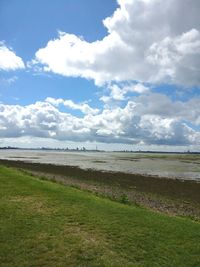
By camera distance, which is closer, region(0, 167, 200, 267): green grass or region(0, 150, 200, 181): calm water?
region(0, 167, 200, 267): green grass

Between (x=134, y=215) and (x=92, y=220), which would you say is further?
(x=134, y=215)

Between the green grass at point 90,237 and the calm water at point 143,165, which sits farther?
the calm water at point 143,165

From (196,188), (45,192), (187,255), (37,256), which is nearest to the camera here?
(37,256)

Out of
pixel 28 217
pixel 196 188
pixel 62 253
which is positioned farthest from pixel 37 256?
pixel 196 188

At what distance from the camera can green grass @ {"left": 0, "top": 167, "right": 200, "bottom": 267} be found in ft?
24.2

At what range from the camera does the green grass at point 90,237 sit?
7.36m

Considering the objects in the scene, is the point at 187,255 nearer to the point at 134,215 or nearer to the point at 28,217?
the point at 134,215

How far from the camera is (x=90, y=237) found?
8.91 meters

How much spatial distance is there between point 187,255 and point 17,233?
4594 mm

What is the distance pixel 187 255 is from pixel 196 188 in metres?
24.4

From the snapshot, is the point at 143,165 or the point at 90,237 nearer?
the point at 90,237

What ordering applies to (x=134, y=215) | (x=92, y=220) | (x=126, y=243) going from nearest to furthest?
(x=126, y=243), (x=92, y=220), (x=134, y=215)

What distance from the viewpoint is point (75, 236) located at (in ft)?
29.2

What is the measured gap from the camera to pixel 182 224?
11.0 metres
